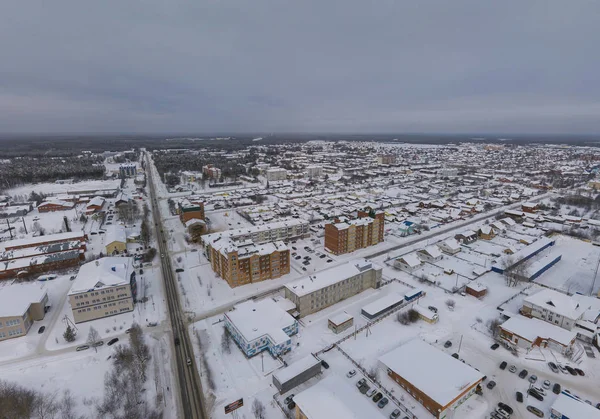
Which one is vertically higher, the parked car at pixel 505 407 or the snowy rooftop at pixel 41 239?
the snowy rooftop at pixel 41 239

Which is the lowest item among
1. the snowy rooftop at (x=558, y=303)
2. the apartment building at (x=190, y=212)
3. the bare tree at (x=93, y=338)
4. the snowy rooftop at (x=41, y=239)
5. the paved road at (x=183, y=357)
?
the paved road at (x=183, y=357)

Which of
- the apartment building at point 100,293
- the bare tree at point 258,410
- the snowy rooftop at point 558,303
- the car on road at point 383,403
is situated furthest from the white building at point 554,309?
the apartment building at point 100,293

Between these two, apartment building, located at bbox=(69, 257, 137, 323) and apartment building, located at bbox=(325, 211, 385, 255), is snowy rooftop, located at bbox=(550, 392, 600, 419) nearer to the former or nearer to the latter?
apartment building, located at bbox=(325, 211, 385, 255)

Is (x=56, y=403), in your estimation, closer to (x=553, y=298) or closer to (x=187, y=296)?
(x=187, y=296)

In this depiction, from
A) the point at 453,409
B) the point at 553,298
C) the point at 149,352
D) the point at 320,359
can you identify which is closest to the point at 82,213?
the point at 149,352

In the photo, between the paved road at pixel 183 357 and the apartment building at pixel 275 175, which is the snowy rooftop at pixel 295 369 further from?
the apartment building at pixel 275 175

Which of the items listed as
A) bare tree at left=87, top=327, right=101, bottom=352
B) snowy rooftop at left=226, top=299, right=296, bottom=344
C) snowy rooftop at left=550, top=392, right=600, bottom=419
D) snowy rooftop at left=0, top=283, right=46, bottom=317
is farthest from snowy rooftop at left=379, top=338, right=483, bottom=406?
snowy rooftop at left=0, top=283, right=46, bottom=317

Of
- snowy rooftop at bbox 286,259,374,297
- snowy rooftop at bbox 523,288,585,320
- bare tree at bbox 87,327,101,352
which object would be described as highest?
snowy rooftop at bbox 286,259,374,297
